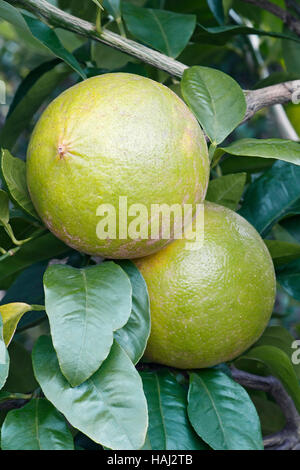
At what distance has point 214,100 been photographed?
0.61 meters

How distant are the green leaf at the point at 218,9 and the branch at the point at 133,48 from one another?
237 millimetres

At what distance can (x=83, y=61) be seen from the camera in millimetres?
851

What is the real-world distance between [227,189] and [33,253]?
0.28 m

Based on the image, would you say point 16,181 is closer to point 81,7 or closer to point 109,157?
point 109,157

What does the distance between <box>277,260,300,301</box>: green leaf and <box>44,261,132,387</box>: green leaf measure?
0.32 metres

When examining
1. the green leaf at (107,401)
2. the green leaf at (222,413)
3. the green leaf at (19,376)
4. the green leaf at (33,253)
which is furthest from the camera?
the green leaf at (19,376)

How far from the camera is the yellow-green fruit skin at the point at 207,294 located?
1.88 ft

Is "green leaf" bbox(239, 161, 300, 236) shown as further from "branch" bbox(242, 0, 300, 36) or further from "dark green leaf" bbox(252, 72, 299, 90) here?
"branch" bbox(242, 0, 300, 36)

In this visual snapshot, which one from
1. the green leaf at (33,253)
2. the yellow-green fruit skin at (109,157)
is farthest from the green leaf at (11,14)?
the green leaf at (33,253)

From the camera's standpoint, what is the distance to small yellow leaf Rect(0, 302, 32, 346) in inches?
20.4

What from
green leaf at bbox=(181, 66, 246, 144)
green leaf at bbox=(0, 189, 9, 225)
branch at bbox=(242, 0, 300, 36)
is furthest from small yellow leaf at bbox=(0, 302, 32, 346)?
branch at bbox=(242, 0, 300, 36)

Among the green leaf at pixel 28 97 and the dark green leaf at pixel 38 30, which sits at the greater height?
the dark green leaf at pixel 38 30

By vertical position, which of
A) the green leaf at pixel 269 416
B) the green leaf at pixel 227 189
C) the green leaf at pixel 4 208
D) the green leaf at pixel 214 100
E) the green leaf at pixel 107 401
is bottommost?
the green leaf at pixel 269 416

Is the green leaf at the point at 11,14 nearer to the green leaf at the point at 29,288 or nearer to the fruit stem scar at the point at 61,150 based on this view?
the fruit stem scar at the point at 61,150
